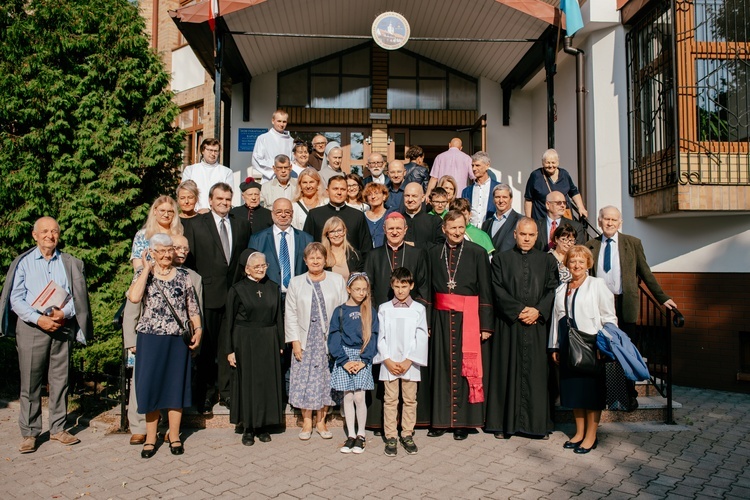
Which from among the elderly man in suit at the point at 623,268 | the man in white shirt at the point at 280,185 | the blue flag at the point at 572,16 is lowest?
the elderly man in suit at the point at 623,268

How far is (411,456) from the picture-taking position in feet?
17.6

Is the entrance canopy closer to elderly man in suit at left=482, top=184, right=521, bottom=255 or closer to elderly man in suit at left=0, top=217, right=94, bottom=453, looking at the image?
elderly man in suit at left=482, top=184, right=521, bottom=255

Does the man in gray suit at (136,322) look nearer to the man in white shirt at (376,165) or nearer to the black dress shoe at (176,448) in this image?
the black dress shoe at (176,448)

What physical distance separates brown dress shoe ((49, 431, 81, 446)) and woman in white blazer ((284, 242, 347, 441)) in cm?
210

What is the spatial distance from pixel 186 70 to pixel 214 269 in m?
9.70

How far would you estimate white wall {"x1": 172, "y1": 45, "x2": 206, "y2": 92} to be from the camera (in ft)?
46.8

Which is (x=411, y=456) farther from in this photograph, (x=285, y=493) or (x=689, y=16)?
(x=689, y=16)

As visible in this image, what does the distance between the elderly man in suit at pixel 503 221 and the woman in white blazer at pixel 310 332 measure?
2.08m

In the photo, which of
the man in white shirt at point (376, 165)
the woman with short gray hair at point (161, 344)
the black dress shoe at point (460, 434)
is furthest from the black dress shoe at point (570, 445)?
the man in white shirt at point (376, 165)

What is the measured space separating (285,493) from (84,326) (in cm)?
278

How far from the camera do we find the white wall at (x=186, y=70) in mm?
14266

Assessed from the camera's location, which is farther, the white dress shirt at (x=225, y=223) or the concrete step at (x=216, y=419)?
the white dress shirt at (x=225, y=223)

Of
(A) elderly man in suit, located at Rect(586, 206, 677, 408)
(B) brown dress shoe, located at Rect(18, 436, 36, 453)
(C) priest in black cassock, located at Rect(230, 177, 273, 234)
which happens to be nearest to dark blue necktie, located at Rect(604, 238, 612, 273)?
(A) elderly man in suit, located at Rect(586, 206, 677, 408)

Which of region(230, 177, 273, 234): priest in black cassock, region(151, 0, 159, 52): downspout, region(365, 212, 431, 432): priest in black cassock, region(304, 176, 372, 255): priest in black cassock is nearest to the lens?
region(365, 212, 431, 432): priest in black cassock
